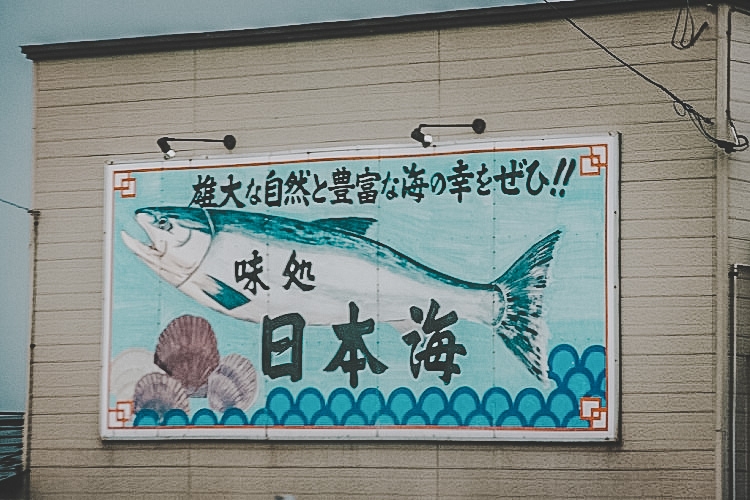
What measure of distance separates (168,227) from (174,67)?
58.4 inches

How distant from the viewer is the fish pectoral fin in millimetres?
12273

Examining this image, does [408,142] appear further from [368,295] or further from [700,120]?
[700,120]

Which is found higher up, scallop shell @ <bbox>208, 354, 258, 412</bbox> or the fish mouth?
the fish mouth

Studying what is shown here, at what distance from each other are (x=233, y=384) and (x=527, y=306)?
270 centimetres

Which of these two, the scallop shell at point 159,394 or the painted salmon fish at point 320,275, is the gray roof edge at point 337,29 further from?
the scallop shell at point 159,394

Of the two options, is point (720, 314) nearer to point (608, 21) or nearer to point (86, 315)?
point (608, 21)

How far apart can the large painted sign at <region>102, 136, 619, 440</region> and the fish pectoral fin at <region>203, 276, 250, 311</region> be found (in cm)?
2

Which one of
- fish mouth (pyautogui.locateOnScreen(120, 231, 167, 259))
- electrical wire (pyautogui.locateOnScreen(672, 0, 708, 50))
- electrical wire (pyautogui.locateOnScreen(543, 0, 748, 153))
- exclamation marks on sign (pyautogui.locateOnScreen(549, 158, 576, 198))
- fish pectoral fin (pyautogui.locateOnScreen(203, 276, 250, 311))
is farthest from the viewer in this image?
fish mouth (pyautogui.locateOnScreen(120, 231, 167, 259))

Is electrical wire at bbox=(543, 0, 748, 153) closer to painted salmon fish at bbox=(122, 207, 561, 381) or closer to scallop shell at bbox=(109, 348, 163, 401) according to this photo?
painted salmon fish at bbox=(122, 207, 561, 381)

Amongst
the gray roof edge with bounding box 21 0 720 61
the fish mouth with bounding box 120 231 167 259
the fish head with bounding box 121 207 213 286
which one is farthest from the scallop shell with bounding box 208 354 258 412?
the gray roof edge with bounding box 21 0 720 61

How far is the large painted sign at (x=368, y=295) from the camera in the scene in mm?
11398

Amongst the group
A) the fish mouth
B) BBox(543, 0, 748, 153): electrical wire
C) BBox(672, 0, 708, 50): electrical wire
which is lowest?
the fish mouth

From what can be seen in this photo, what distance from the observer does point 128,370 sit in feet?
41.1

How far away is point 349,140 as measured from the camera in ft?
39.8
